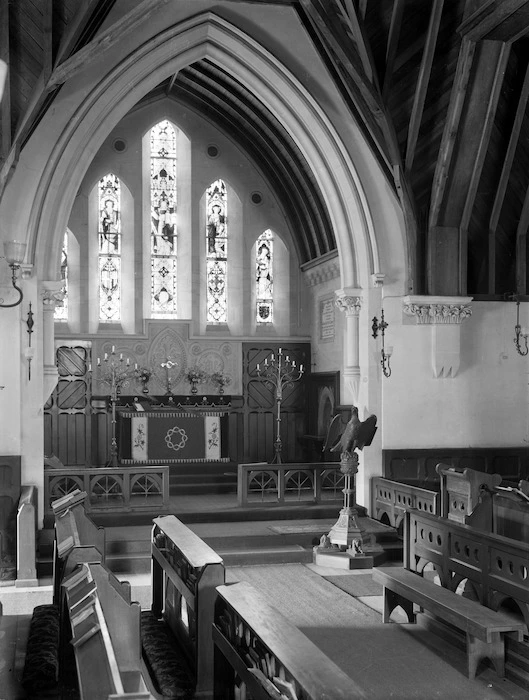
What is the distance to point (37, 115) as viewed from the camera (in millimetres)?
9125

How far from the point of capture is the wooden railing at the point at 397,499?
8.70m

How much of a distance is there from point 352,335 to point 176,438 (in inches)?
125

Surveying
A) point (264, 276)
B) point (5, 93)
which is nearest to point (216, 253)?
point (264, 276)

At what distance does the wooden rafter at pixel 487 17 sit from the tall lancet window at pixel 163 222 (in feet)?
21.0

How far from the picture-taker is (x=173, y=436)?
12328 mm

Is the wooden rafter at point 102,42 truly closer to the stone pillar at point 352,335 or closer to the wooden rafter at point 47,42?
the wooden rafter at point 47,42

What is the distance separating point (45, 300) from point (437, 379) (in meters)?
4.45

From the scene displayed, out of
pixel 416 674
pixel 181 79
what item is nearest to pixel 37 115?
pixel 181 79

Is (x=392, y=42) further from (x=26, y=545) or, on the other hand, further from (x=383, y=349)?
A: (x=26, y=545)

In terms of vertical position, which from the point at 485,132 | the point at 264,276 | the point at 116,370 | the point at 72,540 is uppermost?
the point at 485,132

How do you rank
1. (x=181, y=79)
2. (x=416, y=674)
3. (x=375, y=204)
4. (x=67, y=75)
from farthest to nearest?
(x=181, y=79) < (x=375, y=204) < (x=67, y=75) < (x=416, y=674)

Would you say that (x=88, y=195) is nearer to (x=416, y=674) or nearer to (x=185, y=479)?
(x=185, y=479)

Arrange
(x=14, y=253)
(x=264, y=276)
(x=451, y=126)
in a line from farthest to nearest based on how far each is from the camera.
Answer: (x=264, y=276) < (x=451, y=126) < (x=14, y=253)

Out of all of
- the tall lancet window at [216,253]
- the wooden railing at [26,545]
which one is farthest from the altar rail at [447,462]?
the tall lancet window at [216,253]
